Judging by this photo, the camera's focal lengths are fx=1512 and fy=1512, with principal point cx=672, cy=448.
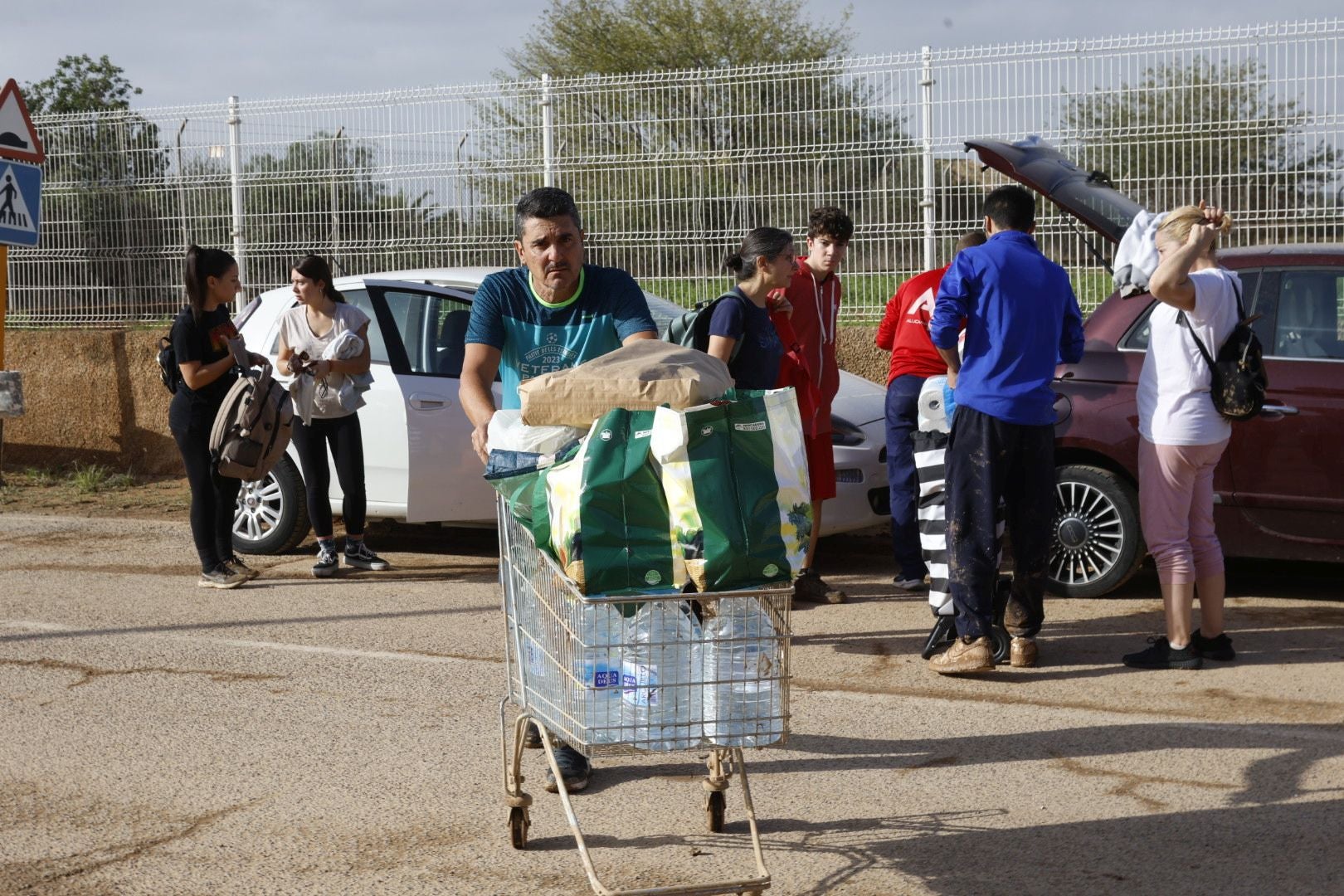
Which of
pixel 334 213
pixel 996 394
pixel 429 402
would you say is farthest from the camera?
pixel 334 213

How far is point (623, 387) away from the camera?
378cm

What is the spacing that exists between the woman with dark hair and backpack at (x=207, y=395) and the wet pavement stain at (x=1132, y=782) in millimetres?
5121

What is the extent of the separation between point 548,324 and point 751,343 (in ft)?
8.22

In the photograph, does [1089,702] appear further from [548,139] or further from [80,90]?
[80,90]

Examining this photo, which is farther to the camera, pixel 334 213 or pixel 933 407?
pixel 334 213

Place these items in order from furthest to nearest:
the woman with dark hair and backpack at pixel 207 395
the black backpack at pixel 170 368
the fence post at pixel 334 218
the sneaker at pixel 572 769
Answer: the fence post at pixel 334 218 < the black backpack at pixel 170 368 < the woman with dark hair and backpack at pixel 207 395 < the sneaker at pixel 572 769

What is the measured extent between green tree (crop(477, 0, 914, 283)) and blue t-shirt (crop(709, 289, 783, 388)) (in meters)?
4.90

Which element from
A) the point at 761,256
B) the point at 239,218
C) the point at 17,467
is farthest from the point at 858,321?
the point at 17,467

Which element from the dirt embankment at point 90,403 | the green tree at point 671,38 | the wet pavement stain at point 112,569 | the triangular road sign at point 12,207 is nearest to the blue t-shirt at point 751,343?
the wet pavement stain at point 112,569

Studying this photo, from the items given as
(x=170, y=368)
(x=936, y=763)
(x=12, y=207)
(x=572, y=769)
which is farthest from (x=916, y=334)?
(x=12, y=207)

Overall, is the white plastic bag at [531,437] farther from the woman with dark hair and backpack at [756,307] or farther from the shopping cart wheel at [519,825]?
the woman with dark hair and backpack at [756,307]

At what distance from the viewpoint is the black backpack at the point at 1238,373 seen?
6.04m

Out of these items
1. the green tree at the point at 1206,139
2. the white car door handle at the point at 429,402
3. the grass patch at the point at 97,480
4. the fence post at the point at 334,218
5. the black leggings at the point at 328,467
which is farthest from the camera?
the fence post at the point at 334,218

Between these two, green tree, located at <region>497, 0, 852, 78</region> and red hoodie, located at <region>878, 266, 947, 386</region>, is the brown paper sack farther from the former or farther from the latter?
green tree, located at <region>497, 0, 852, 78</region>
